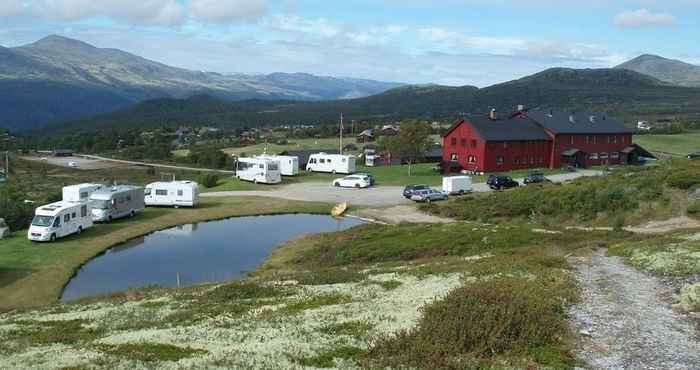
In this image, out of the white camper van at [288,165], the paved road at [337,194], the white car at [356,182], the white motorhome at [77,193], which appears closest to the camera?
the white motorhome at [77,193]

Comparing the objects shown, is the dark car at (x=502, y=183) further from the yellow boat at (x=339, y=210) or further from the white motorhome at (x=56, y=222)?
the white motorhome at (x=56, y=222)

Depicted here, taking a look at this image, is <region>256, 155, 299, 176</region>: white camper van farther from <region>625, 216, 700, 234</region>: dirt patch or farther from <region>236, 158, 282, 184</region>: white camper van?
<region>625, 216, 700, 234</region>: dirt patch

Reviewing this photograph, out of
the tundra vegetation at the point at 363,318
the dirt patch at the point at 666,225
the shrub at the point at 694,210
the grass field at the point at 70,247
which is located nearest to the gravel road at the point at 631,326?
the tundra vegetation at the point at 363,318

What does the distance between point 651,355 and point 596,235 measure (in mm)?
20983

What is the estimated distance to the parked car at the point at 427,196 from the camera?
52.0 m

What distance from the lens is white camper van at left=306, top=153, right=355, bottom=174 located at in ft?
240

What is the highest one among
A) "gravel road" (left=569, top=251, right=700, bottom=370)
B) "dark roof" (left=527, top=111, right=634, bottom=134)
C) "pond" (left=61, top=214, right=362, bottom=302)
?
"dark roof" (left=527, top=111, right=634, bottom=134)

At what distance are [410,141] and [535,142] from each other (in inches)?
562

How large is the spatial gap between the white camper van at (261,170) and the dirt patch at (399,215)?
694 inches

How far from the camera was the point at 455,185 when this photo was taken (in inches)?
2188

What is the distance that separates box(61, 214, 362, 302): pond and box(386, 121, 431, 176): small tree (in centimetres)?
3050

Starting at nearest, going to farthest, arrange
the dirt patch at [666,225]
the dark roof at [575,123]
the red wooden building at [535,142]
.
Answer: the dirt patch at [666,225]
the red wooden building at [535,142]
the dark roof at [575,123]

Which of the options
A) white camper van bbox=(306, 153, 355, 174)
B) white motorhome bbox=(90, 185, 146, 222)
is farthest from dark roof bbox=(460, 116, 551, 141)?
white motorhome bbox=(90, 185, 146, 222)

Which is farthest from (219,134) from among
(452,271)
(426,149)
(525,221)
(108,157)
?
(452,271)
